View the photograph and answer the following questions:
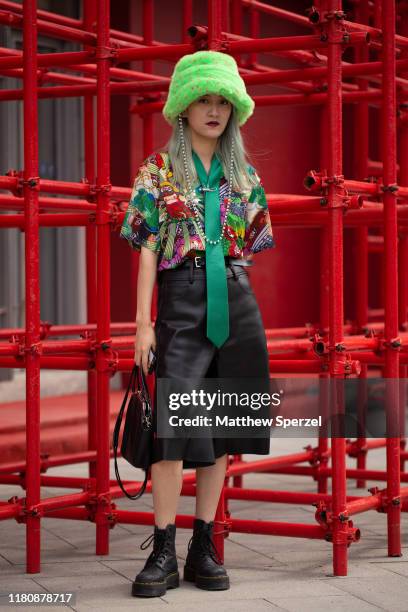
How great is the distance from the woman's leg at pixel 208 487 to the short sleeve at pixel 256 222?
2.29 feet

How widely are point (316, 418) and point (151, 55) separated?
1423 millimetres

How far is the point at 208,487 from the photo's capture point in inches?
164

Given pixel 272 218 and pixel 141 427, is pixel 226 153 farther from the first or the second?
pixel 141 427

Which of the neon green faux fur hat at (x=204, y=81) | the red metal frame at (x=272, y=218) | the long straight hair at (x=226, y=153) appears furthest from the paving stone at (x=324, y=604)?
the neon green faux fur hat at (x=204, y=81)

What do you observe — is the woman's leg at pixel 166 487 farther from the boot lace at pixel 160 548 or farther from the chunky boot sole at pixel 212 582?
the chunky boot sole at pixel 212 582

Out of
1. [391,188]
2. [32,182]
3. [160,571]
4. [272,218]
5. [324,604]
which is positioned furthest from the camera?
[272,218]

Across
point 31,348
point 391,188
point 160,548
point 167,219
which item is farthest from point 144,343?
point 391,188

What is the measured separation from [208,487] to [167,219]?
88cm

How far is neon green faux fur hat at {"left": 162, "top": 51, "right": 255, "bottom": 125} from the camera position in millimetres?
4016

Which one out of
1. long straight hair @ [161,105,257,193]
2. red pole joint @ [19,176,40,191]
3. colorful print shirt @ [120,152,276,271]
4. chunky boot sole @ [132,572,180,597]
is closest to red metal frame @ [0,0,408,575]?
red pole joint @ [19,176,40,191]

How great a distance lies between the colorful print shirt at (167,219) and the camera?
407cm

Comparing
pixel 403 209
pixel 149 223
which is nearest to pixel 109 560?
pixel 149 223

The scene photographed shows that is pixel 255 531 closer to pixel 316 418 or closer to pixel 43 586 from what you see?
pixel 316 418

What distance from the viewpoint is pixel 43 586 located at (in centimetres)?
416
